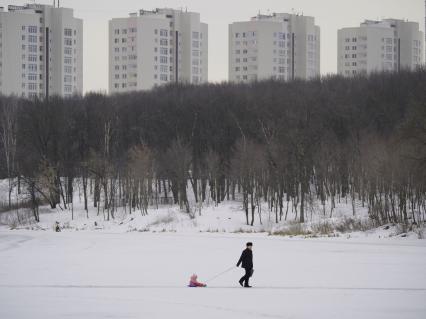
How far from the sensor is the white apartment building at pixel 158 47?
446 feet

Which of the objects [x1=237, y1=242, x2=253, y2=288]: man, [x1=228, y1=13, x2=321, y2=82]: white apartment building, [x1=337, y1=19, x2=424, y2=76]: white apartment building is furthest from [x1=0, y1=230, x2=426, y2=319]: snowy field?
[x1=337, y1=19, x2=424, y2=76]: white apartment building

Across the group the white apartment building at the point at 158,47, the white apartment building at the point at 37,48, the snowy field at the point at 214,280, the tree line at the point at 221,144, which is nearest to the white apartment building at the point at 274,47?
the white apartment building at the point at 158,47

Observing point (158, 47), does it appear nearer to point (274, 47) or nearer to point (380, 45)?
point (274, 47)

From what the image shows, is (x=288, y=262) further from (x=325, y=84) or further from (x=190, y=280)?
(x=325, y=84)

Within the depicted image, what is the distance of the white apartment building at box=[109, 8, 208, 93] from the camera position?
446 feet

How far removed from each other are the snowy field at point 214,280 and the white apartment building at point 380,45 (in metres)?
112

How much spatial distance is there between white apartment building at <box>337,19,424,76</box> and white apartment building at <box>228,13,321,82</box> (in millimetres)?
11364

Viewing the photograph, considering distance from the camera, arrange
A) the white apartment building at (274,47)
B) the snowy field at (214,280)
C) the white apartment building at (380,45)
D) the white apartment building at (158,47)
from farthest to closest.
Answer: the white apartment building at (380,45) → the white apartment building at (274,47) → the white apartment building at (158,47) → the snowy field at (214,280)

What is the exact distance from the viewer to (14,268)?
97.6ft

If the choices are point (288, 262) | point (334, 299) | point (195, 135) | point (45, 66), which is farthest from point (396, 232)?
point (45, 66)

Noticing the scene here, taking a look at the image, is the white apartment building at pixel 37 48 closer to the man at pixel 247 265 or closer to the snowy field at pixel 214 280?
the snowy field at pixel 214 280

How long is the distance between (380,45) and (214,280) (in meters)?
130

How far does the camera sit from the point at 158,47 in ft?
448

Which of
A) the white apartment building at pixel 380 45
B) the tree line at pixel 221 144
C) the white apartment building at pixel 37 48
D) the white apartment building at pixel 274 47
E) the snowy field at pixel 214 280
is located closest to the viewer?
the snowy field at pixel 214 280
